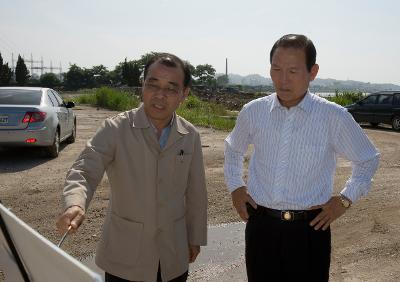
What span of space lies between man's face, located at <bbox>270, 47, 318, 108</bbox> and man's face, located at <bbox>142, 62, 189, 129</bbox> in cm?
57

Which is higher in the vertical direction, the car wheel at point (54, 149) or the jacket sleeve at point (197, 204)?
the jacket sleeve at point (197, 204)

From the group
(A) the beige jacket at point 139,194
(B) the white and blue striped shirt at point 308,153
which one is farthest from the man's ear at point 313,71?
(A) the beige jacket at point 139,194

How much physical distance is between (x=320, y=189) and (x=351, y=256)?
91.5 inches

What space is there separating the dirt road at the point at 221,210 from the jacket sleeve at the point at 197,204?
6.69 feet

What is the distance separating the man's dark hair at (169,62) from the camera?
2322 mm

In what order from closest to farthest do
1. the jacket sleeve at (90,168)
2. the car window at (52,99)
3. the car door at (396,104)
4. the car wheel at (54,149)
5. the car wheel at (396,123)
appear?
the jacket sleeve at (90,168)
the car wheel at (54,149)
the car window at (52,99)
the car wheel at (396,123)
the car door at (396,104)

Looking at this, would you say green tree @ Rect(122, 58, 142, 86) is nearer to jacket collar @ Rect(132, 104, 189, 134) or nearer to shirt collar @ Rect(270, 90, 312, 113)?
shirt collar @ Rect(270, 90, 312, 113)

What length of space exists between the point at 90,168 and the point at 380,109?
Result: 17303 mm

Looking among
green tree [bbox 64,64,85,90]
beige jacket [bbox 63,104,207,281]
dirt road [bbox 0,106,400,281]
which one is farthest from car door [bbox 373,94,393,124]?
green tree [bbox 64,64,85,90]

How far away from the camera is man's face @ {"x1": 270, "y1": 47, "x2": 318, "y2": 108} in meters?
2.45

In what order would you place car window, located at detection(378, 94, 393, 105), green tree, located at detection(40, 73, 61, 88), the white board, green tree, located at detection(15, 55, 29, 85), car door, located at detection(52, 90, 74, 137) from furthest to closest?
1. green tree, located at detection(40, 73, 61, 88)
2. green tree, located at detection(15, 55, 29, 85)
3. car window, located at detection(378, 94, 393, 105)
4. car door, located at detection(52, 90, 74, 137)
5. the white board

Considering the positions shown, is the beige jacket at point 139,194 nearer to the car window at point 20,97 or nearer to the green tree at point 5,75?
the car window at point 20,97

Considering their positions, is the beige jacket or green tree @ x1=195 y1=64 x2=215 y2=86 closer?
the beige jacket

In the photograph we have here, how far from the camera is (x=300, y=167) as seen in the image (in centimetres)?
248
